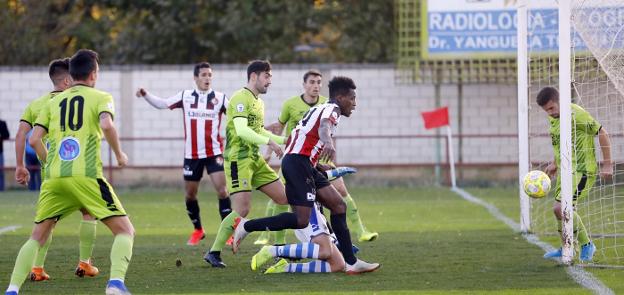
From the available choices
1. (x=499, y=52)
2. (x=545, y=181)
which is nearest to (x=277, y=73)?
(x=499, y=52)

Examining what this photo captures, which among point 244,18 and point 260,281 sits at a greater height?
point 244,18

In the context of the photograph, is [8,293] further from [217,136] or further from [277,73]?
[277,73]

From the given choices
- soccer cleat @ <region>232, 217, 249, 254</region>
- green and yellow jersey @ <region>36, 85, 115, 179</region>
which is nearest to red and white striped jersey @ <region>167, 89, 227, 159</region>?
soccer cleat @ <region>232, 217, 249, 254</region>

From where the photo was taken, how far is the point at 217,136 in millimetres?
14164

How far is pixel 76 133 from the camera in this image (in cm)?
873

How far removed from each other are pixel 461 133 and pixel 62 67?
16.4 metres

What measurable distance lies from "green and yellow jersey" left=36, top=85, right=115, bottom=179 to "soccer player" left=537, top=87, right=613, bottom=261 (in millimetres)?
4807

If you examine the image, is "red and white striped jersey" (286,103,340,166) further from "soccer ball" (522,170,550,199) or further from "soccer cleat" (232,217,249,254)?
"soccer ball" (522,170,550,199)

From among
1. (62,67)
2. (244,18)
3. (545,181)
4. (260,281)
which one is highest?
(244,18)

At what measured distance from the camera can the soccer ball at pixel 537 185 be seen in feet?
36.8

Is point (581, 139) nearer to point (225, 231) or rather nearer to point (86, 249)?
point (225, 231)

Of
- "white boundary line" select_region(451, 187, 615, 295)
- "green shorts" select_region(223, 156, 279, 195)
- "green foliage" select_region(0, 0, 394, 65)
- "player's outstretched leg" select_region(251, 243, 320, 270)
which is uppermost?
"green foliage" select_region(0, 0, 394, 65)

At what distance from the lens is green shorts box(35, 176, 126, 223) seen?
28.3 feet

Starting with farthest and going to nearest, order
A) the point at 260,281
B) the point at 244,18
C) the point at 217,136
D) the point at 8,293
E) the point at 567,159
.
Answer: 1. the point at 244,18
2. the point at 217,136
3. the point at 567,159
4. the point at 260,281
5. the point at 8,293
